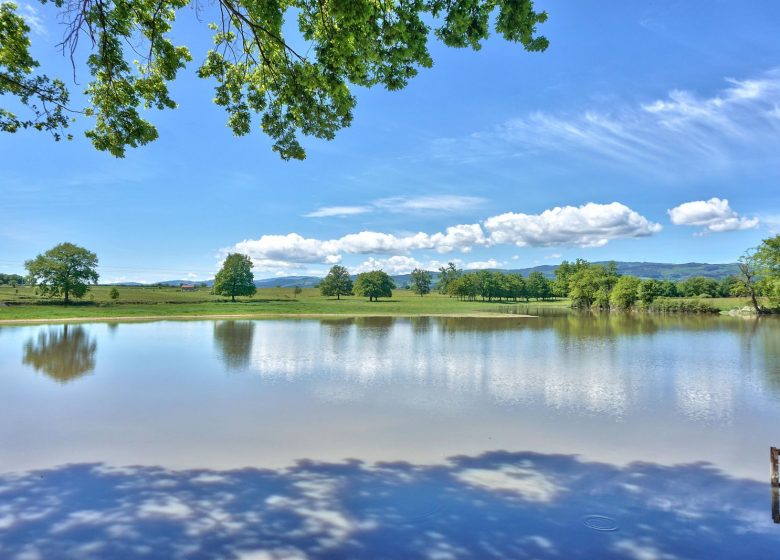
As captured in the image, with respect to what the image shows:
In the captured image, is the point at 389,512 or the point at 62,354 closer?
the point at 389,512

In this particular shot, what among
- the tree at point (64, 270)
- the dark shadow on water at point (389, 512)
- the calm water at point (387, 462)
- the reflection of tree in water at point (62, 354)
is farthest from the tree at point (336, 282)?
the dark shadow on water at point (389, 512)

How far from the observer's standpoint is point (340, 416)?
12.1 meters

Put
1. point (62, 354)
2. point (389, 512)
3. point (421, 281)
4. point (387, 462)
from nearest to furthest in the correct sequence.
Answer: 1. point (389, 512)
2. point (387, 462)
3. point (62, 354)
4. point (421, 281)

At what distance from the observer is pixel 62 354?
76.7 ft

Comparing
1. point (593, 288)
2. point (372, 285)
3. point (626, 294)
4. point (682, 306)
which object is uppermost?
point (372, 285)

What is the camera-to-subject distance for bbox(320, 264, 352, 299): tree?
344 feet

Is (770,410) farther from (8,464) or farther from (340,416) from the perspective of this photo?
(8,464)

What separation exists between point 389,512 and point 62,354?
2455 cm

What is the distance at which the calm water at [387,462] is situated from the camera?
5969 millimetres

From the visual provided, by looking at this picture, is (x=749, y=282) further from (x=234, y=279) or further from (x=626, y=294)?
(x=234, y=279)

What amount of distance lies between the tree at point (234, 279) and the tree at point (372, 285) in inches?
1129

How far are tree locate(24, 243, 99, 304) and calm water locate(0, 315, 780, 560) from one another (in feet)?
163

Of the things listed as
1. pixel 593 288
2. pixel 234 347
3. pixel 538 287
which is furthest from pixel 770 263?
pixel 538 287

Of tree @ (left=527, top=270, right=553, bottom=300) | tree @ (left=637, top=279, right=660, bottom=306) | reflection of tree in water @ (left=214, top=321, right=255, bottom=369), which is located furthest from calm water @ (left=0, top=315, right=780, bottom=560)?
tree @ (left=527, top=270, right=553, bottom=300)
